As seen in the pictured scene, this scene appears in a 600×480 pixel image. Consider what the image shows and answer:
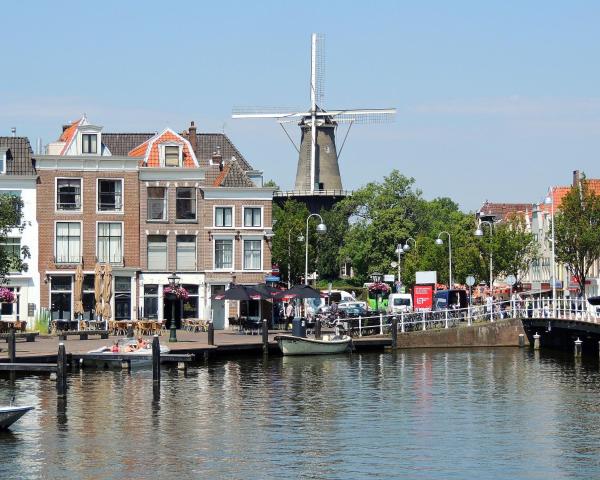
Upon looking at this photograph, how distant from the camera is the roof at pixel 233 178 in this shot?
3846 inches

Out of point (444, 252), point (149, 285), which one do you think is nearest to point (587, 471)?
point (149, 285)

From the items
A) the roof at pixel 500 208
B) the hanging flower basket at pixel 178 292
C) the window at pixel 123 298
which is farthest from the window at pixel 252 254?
the roof at pixel 500 208

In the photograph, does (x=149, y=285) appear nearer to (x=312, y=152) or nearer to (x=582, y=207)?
(x=582, y=207)

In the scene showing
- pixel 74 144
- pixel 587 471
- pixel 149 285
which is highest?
pixel 74 144

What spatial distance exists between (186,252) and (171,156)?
269 inches

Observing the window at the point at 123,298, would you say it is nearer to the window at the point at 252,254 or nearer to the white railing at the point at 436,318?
the window at the point at 252,254

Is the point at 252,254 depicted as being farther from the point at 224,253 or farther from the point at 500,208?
the point at 500,208

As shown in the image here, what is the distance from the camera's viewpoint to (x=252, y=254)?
97375 mm

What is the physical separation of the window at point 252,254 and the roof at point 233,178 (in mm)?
4108

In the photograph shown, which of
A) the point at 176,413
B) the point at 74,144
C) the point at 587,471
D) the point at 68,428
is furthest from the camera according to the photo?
the point at 74,144

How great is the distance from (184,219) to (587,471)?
57507 millimetres

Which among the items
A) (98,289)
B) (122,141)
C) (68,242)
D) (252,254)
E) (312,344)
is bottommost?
(312,344)

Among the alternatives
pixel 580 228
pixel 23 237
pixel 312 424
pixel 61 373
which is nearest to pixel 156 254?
pixel 23 237

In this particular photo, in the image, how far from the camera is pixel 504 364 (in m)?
75.6
